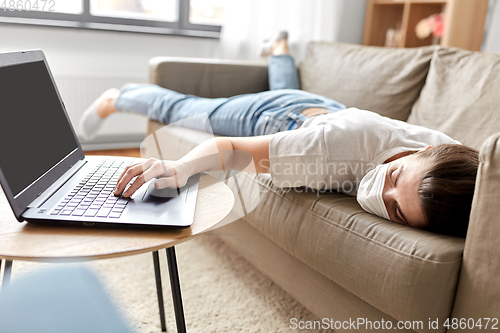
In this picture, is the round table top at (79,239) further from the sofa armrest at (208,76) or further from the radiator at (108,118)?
the radiator at (108,118)

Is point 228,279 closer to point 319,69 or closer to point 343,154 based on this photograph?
point 343,154

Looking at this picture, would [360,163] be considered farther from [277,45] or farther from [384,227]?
[277,45]

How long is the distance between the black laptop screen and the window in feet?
5.95

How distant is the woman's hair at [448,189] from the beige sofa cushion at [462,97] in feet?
1.78

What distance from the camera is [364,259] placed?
84 centimetres

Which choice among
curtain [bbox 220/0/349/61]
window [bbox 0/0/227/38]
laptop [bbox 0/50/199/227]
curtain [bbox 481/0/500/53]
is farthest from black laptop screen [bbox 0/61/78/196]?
curtain [bbox 481/0/500/53]

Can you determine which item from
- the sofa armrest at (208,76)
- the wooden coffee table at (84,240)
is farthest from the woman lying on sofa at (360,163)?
the sofa armrest at (208,76)

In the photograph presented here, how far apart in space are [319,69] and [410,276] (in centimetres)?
139

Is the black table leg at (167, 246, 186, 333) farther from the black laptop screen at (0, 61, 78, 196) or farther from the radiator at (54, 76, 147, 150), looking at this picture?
the radiator at (54, 76, 147, 150)

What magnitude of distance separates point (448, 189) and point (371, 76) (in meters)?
1.05

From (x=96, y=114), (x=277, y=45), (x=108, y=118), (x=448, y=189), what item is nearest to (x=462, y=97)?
(x=448, y=189)

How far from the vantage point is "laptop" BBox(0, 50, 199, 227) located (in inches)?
23.8

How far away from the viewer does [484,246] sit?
0.71 meters

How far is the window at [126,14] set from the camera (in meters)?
2.34
